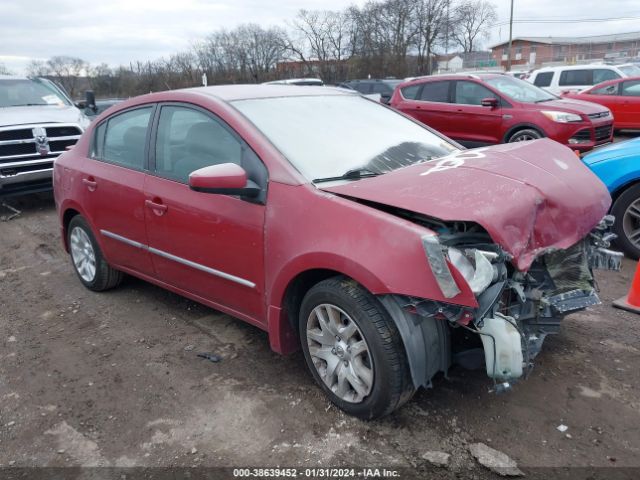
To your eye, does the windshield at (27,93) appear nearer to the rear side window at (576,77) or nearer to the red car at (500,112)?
the red car at (500,112)

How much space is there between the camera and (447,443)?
8.58 ft

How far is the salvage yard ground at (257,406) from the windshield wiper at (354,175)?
1.21 metres

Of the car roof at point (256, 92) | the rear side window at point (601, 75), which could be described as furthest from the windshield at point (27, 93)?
the rear side window at point (601, 75)

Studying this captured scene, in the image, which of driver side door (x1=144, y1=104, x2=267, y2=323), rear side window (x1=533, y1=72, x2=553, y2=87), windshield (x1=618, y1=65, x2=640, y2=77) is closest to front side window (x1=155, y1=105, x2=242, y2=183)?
driver side door (x1=144, y1=104, x2=267, y2=323)

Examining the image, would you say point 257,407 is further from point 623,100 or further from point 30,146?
point 623,100

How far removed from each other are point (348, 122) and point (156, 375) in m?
2.07

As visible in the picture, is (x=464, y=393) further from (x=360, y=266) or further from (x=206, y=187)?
(x=206, y=187)

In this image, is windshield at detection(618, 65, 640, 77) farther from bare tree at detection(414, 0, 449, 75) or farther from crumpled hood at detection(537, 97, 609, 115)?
bare tree at detection(414, 0, 449, 75)

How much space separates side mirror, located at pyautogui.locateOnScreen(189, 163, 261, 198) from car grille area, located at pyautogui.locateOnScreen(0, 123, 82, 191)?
6.16m

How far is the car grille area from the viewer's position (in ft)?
25.3

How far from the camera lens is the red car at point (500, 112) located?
356 inches

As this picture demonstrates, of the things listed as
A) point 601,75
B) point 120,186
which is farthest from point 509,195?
point 601,75

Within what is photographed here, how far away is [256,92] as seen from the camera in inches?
146

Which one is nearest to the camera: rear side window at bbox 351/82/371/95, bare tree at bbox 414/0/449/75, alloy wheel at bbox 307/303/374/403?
alloy wheel at bbox 307/303/374/403
